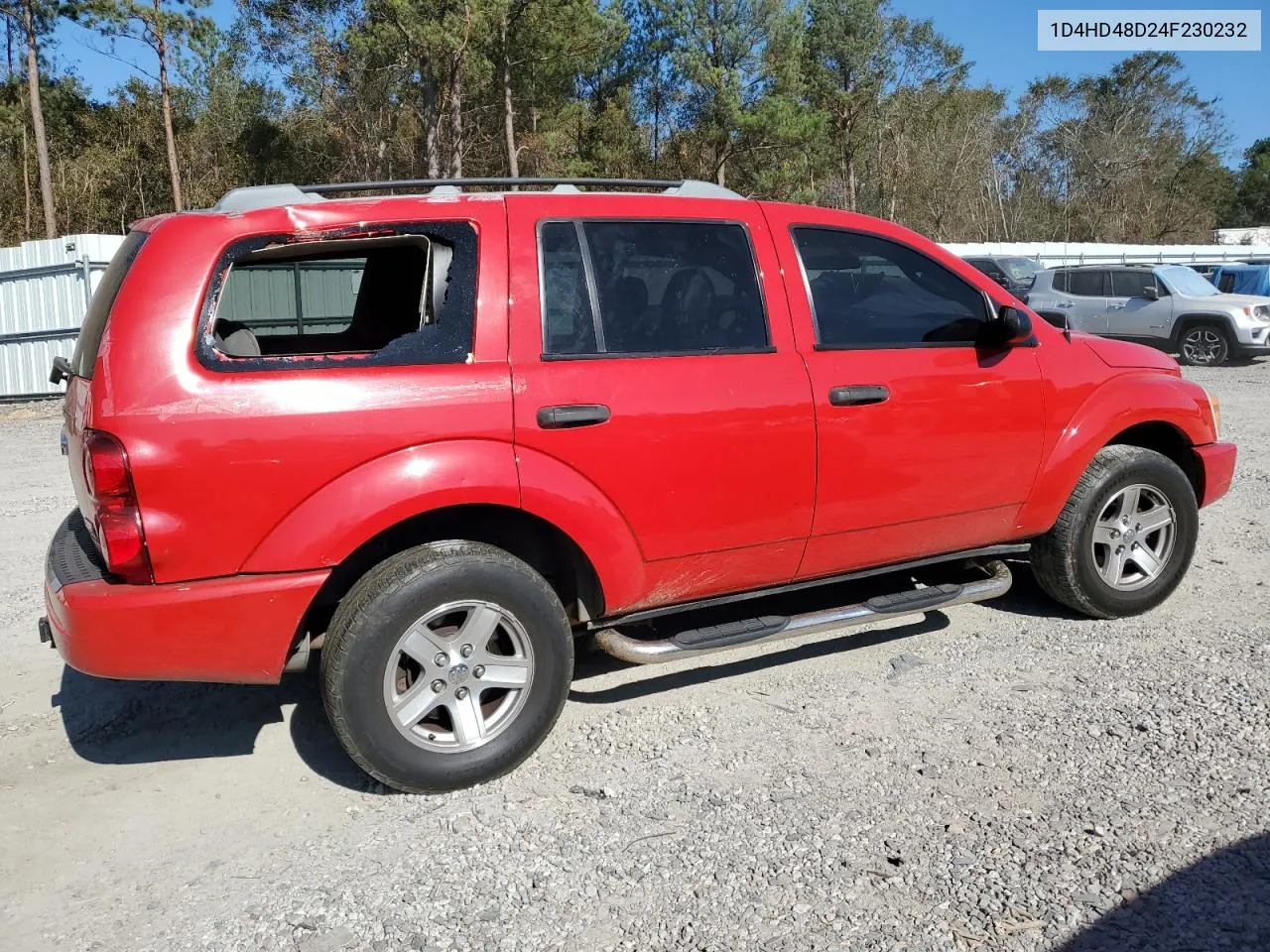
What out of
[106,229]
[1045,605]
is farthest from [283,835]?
[106,229]

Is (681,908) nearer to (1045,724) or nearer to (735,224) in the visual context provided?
(1045,724)

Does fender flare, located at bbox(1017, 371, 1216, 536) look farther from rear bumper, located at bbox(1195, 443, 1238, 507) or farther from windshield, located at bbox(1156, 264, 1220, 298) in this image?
windshield, located at bbox(1156, 264, 1220, 298)

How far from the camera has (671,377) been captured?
363cm

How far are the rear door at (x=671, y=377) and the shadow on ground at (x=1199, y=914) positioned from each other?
165 centimetres

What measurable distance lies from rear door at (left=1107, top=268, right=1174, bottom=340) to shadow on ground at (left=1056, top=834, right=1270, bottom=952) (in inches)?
656

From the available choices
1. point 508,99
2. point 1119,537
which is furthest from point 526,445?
point 508,99

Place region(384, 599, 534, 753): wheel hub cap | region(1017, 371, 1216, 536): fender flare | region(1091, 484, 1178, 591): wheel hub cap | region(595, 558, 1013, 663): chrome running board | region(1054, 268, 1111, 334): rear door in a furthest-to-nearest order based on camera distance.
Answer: region(1054, 268, 1111, 334): rear door < region(1091, 484, 1178, 591): wheel hub cap < region(1017, 371, 1216, 536): fender flare < region(595, 558, 1013, 663): chrome running board < region(384, 599, 534, 753): wheel hub cap

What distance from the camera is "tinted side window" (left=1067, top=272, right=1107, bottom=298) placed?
1825 centimetres

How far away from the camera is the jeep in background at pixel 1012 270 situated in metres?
20.5

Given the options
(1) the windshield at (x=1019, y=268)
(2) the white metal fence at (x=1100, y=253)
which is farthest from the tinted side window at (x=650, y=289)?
(2) the white metal fence at (x=1100, y=253)

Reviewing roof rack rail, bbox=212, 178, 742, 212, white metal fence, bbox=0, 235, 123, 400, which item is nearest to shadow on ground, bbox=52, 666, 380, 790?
roof rack rail, bbox=212, 178, 742, 212

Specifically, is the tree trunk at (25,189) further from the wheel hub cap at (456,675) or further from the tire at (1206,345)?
the wheel hub cap at (456,675)

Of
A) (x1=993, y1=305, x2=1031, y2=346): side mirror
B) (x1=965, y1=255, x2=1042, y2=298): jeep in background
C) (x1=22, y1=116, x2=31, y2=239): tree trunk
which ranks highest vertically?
(x1=22, y1=116, x2=31, y2=239): tree trunk

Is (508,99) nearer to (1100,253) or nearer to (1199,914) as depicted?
(1100,253)
